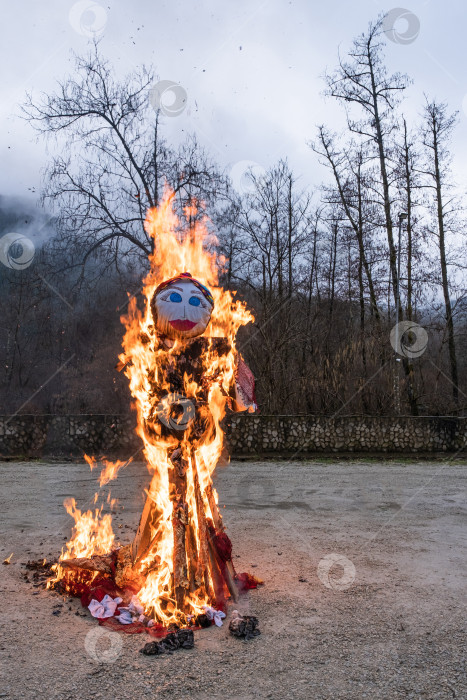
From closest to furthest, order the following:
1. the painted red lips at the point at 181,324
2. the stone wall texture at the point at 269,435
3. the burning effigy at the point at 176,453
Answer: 1. the burning effigy at the point at 176,453
2. the painted red lips at the point at 181,324
3. the stone wall texture at the point at 269,435

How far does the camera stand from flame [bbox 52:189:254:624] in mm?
4488

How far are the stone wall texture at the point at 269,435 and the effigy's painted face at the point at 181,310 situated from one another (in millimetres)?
10104

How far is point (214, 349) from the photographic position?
16.2 ft

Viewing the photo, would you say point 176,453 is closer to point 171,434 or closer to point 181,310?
point 171,434

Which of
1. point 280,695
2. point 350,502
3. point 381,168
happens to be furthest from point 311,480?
point 381,168

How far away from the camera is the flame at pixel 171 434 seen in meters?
4.49

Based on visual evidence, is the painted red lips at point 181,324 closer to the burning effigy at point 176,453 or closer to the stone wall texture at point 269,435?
the burning effigy at point 176,453

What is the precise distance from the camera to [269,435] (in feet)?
48.6

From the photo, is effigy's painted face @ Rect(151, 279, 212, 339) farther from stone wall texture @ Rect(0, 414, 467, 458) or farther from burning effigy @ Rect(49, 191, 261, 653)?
stone wall texture @ Rect(0, 414, 467, 458)

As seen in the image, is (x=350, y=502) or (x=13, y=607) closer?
(x=13, y=607)

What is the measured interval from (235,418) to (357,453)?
133 inches

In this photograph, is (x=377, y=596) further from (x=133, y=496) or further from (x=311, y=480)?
(x=311, y=480)

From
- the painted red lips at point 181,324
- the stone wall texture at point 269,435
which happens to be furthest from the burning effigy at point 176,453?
the stone wall texture at point 269,435

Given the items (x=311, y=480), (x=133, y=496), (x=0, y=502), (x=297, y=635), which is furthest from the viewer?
(x=311, y=480)
